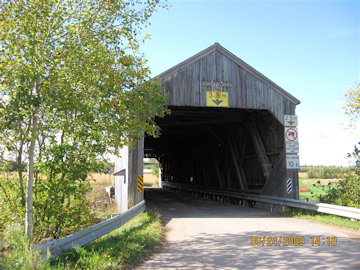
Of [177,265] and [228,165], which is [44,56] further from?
[228,165]

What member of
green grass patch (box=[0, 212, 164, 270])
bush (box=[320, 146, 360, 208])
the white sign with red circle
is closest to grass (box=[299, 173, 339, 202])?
bush (box=[320, 146, 360, 208])

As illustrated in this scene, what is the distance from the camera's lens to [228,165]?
2055 centimetres

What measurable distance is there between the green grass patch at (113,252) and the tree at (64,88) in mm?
886

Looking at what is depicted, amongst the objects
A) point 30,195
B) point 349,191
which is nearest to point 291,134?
point 349,191

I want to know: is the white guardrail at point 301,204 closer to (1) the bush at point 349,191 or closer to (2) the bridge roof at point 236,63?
(1) the bush at point 349,191

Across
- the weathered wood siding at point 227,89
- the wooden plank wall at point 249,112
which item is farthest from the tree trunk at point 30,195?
the weathered wood siding at point 227,89

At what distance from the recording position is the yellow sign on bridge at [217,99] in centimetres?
1391

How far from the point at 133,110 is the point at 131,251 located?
297 centimetres

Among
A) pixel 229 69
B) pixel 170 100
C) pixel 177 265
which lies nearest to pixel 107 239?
pixel 177 265

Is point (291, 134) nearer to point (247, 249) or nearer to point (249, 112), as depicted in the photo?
point (249, 112)

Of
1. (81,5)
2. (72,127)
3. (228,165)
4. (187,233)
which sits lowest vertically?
(187,233)

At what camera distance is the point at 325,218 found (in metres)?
10.6

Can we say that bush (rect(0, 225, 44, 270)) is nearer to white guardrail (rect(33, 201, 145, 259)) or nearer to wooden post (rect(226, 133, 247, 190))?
white guardrail (rect(33, 201, 145, 259))

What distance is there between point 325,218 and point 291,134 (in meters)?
4.17
